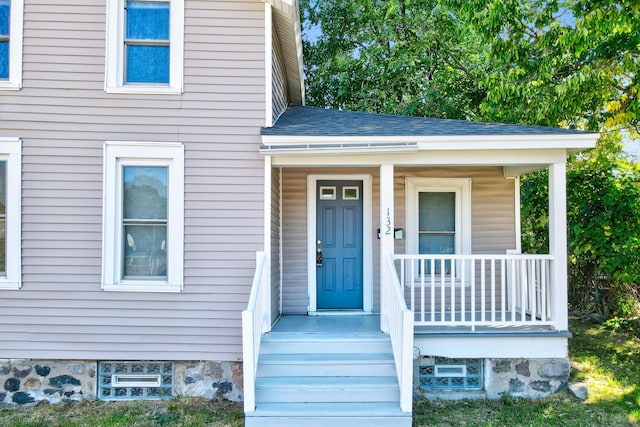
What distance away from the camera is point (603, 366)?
7.09 meters

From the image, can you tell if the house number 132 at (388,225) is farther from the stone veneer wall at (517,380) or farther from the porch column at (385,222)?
the stone veneer wall at (517,380)

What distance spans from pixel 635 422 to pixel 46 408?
6.19 m

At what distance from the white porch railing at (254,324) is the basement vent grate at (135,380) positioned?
1277mm

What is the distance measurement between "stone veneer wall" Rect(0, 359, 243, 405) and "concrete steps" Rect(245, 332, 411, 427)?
0.67 meters

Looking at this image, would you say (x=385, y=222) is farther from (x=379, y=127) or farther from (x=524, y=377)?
(x=524, y=377)

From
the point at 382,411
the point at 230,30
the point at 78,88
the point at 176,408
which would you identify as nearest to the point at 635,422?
the point at 382,411

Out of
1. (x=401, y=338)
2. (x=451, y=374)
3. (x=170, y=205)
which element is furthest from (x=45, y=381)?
(x=451, y=374)

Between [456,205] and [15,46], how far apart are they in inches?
230

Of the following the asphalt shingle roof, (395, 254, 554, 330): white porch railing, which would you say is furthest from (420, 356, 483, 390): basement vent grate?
the asphalt shingle roof

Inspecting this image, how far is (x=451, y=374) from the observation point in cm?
606

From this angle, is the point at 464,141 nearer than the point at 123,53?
Yes

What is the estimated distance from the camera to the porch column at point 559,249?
18.9 ft

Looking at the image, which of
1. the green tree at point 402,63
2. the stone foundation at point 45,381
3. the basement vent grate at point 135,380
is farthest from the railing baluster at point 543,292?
the green tree at point 402,63

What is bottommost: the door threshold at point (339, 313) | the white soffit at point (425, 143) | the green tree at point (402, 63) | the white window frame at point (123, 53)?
the door threshold at point (339, 313)
